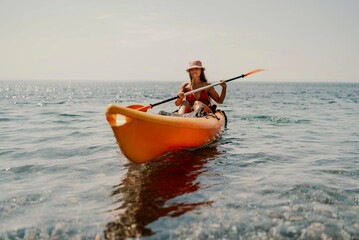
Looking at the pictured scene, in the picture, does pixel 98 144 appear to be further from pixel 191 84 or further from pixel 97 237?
pixel 97 237

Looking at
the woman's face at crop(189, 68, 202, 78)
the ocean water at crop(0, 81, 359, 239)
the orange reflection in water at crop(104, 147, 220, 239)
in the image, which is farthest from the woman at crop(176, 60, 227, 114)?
the orange reflection in water at crop(104, 147, 220, 239)

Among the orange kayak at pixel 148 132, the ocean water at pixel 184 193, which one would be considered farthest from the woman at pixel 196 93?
the orange kayak at pixel 148 132

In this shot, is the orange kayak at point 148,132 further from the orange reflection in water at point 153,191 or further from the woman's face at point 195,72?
the woman's face at point 195,72

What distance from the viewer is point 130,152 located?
219 inches

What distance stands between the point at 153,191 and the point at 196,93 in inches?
200

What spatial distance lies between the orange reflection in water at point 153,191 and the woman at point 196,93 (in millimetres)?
1930

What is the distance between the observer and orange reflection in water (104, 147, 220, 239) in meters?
4.07

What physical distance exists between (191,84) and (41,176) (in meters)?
5.17

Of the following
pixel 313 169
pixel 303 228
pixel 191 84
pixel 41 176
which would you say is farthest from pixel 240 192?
pixel 191 84

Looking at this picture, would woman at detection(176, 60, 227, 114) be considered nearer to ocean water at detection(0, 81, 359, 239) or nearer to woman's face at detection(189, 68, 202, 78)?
woman's face at detection(189, 68, 202, 78)

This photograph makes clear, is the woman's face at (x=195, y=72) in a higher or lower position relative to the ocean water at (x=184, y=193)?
higher

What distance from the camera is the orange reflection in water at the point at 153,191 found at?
4070mm

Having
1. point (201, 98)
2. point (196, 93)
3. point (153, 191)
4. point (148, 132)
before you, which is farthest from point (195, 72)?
point (153, 191)

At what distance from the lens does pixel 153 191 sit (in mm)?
5270
